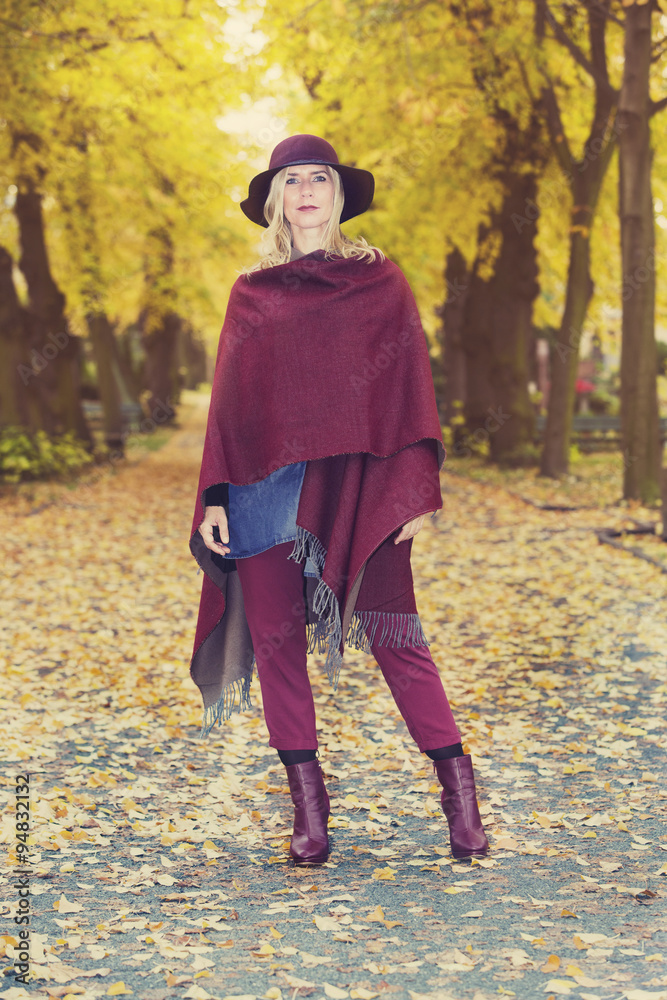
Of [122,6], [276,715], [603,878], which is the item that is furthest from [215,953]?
[122,6]

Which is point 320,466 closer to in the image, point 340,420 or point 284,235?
point 340,420

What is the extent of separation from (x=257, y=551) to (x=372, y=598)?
0.40 m

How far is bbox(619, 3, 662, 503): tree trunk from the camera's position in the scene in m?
10.5

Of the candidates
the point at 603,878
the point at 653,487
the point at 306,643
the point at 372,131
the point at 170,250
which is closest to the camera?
the point at 603,878

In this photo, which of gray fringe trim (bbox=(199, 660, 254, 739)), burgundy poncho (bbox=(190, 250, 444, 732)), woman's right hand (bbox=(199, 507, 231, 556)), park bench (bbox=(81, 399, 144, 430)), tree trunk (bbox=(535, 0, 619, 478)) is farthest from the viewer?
park bench (bbox=(81, 399, 144, 430))

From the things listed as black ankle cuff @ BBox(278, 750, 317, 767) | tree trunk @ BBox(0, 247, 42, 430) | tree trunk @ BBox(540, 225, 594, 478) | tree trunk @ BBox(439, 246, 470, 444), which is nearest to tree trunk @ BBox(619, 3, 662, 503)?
tree trunk @ BBox(540, 225, 594, 478)

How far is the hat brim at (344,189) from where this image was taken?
3.41 meters

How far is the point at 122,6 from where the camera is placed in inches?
524

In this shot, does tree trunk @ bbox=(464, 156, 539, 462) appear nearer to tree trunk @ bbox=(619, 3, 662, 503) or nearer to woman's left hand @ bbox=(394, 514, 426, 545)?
tree trunk @ bbox=(619, 3, 662, 503)


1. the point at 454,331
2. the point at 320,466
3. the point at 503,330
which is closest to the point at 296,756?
the point at 320,466

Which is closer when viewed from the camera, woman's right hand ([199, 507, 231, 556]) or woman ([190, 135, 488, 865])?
woman ([190, 135, 488, 865])

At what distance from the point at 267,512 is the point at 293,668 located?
52 centimetres

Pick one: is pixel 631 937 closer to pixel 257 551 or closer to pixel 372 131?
pixel 257 551

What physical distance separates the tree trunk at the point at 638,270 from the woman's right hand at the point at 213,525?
27.3 ft
